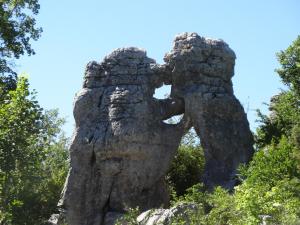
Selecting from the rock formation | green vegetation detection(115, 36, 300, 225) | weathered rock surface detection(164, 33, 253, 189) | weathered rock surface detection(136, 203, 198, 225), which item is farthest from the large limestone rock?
weathered rock surface detection(136, 203, 198, 225)

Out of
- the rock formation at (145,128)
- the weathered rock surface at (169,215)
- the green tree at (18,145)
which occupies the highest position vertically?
the rock formation at (145,128)

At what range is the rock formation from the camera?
2020 cm

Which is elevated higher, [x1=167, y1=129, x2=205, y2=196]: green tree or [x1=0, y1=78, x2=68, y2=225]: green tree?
[x1=167, y1=129, x2=205, y2=196]: green tree

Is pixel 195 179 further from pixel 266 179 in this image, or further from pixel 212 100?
pixel 266 179

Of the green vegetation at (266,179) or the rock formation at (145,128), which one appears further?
the rock formation at (145,128)


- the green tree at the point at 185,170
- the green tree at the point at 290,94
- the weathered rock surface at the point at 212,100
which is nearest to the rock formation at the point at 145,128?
the weathered rock surface at the point at 212,100

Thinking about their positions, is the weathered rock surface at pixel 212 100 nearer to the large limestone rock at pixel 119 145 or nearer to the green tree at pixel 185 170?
the large limestone rock at pixel 119 145

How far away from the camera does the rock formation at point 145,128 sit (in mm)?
20203

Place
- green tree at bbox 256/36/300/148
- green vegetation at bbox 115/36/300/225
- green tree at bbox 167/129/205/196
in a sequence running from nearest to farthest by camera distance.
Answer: green vegetation at bbox 115/36/300/225 < green tree at bbox 256/36/300/148 < green tree at bbox 167/129/205/196

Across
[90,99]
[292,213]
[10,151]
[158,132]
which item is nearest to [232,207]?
[292,213]

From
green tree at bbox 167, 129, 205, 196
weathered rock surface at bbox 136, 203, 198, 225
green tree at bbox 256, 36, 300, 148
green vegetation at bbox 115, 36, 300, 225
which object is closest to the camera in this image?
green vegetation at bbox 115, 36, 300, 225

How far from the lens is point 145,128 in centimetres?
2038

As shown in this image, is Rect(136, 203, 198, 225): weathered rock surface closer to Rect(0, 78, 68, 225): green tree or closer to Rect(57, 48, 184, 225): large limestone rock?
Rect(0, 78, 68, 225): green tree

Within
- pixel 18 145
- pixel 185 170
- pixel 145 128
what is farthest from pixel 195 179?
pixel 18 145
